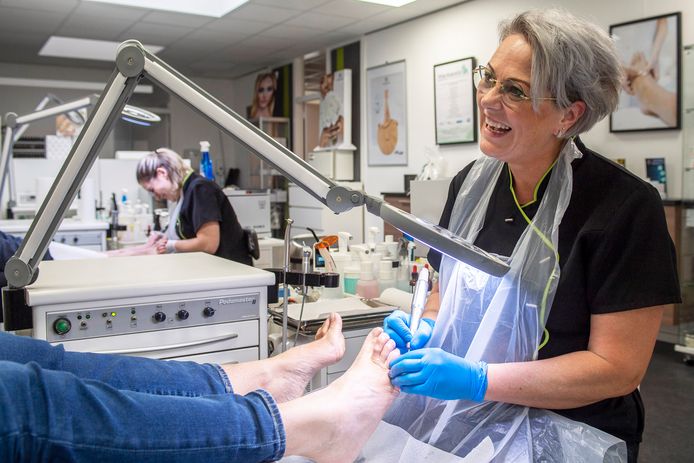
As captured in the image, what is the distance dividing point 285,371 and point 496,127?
0.68 m

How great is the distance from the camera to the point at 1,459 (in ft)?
2.57

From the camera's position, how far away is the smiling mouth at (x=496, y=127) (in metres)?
1.26

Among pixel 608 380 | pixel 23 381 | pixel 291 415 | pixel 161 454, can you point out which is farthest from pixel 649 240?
pixel 23 381

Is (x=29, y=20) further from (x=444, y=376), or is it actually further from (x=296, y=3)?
(x=444, y=376)

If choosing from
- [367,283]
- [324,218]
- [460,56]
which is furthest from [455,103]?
[367,283]

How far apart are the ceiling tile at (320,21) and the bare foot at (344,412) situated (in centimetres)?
497

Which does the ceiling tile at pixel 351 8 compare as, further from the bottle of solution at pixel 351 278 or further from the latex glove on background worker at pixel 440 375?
the latex glove on background worker at pixel 440 375

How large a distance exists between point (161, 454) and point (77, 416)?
4.9 inches

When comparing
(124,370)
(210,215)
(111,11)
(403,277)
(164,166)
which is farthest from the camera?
(111,11)

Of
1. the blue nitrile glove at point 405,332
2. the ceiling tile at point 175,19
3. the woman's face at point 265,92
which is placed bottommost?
the blue nitrile glove at point 405,332

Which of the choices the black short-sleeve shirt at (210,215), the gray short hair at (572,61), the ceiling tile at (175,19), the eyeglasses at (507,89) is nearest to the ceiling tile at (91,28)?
the ceiling tile at (175,19)

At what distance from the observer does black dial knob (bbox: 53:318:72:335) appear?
139cm

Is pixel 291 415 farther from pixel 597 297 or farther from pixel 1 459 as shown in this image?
pixel 597 297

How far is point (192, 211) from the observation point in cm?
315
